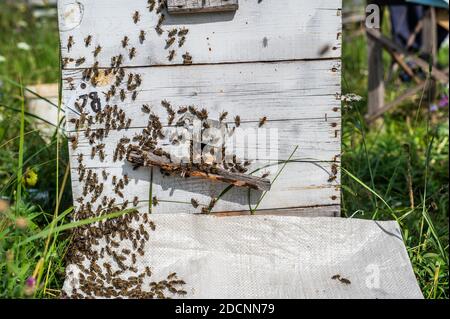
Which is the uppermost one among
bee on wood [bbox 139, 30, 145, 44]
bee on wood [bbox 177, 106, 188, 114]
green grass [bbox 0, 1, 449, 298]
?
bee on wood [bbox 139, 30, 145, 44]

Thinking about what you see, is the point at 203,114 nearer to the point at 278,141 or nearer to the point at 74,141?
the point at 278,141

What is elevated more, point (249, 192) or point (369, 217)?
point (249, 192)

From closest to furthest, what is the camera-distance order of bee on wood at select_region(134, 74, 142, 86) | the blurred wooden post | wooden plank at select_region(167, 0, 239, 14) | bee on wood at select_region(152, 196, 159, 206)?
wooden plank at select_region(167, 0, 239, 14)
bee on wood at select_region(134, 74, 142, 86)
bee on wood at select_region(152, 196, 159, 206)
the blurred wooden post

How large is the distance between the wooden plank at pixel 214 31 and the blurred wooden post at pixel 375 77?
110 inches

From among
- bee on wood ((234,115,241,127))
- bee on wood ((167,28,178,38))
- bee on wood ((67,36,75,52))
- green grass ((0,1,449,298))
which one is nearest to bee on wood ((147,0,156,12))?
bee on wood ((167,28,178,38))

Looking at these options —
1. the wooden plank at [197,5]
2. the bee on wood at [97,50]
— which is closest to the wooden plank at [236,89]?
the bee on wood at [97,50]

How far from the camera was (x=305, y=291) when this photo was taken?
2.34m

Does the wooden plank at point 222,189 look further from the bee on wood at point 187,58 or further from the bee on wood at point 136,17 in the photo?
the bee on wood at point 136,17

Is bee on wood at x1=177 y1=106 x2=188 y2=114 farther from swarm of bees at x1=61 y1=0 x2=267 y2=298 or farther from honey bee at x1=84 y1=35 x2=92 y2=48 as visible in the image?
honey bee at x1=84 y1=35 x2=92 y2=48

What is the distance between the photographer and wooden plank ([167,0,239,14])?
2.43 metres
